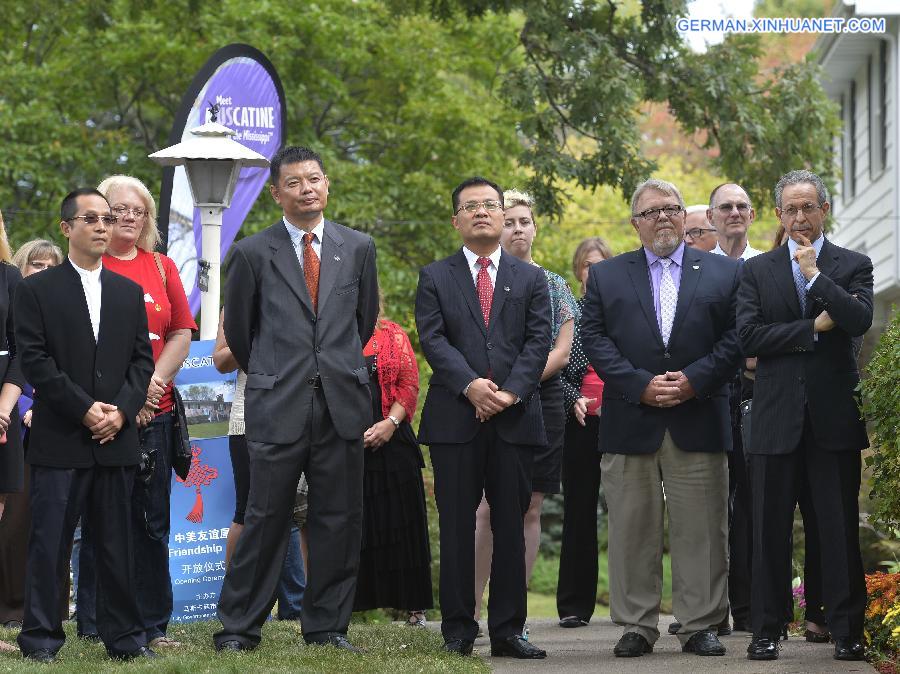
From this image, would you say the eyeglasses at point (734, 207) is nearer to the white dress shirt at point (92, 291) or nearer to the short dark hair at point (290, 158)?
the short dark hair at point (290, 158)

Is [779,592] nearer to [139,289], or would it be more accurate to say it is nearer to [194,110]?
[139,289]

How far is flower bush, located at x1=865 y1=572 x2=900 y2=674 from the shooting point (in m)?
6.35

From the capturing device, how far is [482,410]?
23.1ft

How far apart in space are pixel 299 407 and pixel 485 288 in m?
1.23

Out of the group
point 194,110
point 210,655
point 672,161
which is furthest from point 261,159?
point 672,161

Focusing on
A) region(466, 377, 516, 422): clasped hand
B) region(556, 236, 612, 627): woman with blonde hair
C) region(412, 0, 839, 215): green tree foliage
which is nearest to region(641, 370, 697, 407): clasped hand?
region(466, 377, 516, 422): clasped hand

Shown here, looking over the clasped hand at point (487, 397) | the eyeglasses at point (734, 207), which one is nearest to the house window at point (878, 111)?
the eyeglasses at point (734, 207)

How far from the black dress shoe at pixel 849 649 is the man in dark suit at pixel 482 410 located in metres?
1.49

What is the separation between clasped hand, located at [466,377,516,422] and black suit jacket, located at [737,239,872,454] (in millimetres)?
1233

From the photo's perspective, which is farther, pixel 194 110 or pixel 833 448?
pixel 194 110

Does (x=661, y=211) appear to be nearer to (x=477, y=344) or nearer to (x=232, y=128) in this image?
(x=477, y=344)

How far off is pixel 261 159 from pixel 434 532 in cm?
386

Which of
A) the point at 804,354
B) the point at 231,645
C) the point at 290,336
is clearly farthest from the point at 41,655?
the point at 804,354

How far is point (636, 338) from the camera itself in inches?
286
